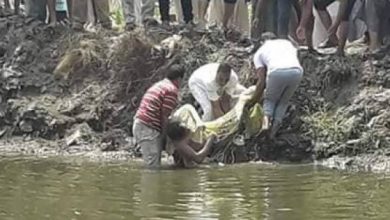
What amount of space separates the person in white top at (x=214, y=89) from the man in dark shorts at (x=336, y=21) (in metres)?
1.95

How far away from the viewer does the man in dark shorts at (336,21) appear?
15073 mm

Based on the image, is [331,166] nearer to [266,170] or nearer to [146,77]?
[266,170]

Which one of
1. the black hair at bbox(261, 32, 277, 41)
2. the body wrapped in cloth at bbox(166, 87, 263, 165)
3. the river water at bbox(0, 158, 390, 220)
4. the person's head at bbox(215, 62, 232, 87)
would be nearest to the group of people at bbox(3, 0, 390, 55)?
the black hair at bbox(261, 32, 277, 41)

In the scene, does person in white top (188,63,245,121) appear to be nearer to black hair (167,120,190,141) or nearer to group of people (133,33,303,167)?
group of people (133,33,303,167)

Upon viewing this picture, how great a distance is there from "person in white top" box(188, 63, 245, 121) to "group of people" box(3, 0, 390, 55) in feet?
5.84

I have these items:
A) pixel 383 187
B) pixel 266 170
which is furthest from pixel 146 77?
pixel 383 187

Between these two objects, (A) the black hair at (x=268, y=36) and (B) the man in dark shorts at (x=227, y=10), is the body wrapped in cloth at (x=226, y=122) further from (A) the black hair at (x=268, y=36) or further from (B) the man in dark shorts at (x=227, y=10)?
(B) the man in dark shorts at (x=227, y=10)

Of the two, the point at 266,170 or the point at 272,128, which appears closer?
the point at 266,170

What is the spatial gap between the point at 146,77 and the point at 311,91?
2.85m

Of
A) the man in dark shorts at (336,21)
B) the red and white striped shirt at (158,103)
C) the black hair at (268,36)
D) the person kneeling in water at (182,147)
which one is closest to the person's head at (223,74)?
the red and white striped shirt at (158,103)

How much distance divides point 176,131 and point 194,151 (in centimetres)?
41

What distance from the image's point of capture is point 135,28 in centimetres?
1658

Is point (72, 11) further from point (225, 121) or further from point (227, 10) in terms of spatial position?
point (225, 121)

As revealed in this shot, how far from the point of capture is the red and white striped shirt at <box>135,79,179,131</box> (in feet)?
42.7
